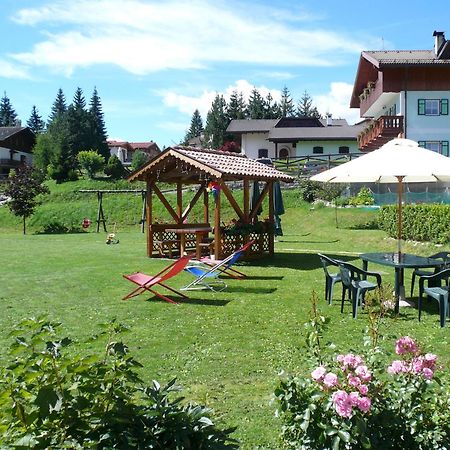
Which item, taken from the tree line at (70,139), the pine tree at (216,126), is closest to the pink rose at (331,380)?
the tree line at (70,139)

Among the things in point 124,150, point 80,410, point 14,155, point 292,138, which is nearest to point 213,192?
→ point 80,410

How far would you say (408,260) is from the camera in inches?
354

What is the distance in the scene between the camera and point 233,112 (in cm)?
7831

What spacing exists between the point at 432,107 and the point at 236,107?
48502 millimetres

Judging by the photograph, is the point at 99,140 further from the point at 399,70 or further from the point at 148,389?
the point at 148,389

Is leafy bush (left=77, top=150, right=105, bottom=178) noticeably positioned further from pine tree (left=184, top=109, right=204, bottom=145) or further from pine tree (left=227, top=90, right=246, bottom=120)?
pine tree (left=184, top=109, right=204, bottom=145)

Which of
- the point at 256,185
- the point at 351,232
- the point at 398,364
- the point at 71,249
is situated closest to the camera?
the point at 398,364

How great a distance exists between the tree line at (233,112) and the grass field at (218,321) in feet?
164

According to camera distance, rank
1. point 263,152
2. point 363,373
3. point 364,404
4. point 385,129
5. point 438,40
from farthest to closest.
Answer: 1. point 263,152
2. point 438,40
3. point 385,129
4. point 363,373
5. point 364,404

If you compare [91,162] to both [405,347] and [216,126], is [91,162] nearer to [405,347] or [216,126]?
[216,126]

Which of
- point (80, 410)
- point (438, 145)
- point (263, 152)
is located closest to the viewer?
point (80, 410)

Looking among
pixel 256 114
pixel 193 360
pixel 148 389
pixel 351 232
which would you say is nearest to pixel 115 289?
pixel 193 360

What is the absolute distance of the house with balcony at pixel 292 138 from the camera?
5775 centimetres

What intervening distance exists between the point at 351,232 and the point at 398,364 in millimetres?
19313
